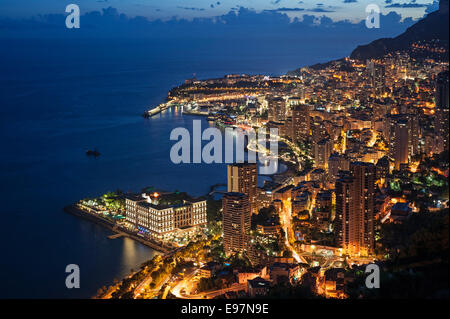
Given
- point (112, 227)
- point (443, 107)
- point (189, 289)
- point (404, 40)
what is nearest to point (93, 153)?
point (112, 227)

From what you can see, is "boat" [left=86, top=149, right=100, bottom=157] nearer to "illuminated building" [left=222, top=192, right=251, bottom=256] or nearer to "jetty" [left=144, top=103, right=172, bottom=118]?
"jetty" [left=144, top=103, right=172, bottom=118]

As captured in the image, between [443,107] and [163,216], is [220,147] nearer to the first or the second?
[163,216]

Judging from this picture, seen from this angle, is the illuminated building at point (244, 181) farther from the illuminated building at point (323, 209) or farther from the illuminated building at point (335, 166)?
the illuminated building at point (335, 166)

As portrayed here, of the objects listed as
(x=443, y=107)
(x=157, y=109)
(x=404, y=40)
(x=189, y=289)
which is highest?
(x=404, y=40)

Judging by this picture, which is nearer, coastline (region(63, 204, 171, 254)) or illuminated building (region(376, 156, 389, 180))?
coastline (region(63, 204, 171, 254))

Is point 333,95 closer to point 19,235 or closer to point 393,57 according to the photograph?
point 393,57

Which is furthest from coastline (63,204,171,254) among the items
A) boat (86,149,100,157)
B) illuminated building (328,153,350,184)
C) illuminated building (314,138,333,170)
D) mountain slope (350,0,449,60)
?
mountain slope (350,0,449,60)
